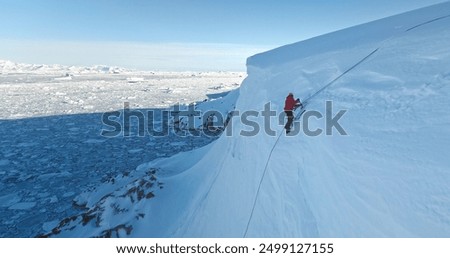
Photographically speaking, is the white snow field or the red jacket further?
the white snow field

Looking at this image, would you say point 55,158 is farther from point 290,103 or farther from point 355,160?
point 355,160

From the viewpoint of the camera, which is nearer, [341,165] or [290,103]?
[341,165]

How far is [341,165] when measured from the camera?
11.1 ft

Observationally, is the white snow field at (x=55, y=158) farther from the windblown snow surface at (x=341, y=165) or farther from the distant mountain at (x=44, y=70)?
the distant mountain at (x=44, y=70)

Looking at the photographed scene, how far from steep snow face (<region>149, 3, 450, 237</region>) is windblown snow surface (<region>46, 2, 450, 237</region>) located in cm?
1

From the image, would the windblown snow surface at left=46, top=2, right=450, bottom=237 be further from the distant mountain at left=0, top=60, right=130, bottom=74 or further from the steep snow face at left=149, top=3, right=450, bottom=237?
the distant mountain at left=0, top=60, right=130, bottom=74

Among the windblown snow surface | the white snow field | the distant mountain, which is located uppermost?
the distant mountain

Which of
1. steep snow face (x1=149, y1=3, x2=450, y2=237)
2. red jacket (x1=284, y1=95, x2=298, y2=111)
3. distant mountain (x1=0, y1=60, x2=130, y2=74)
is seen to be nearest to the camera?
steep snow face (x1=149, y1=3, x2=450, y2=237)

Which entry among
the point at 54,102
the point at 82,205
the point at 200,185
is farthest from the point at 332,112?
the point at 54,102

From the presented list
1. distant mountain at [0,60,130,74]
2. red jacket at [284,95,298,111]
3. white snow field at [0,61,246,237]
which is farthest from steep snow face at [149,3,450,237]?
distant mountain at [0,60,130,74]

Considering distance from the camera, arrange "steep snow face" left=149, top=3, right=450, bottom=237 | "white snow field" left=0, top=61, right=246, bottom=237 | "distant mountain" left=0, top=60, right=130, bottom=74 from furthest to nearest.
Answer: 1. "distant mountain" left=0, top=60, right=130, bottom=74
2. "white snow field" left=0, top=61, right=246, bottom=237
3. "steep snow face" left=149, top=3, right=450, bottom=237

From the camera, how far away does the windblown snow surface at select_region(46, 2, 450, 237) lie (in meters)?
2.75

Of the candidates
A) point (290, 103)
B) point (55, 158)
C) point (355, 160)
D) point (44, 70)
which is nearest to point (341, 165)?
point (355, 160)

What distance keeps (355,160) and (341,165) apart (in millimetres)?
161
